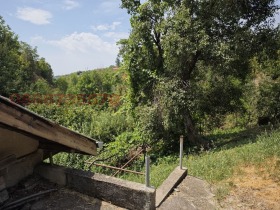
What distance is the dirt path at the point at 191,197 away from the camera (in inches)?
187

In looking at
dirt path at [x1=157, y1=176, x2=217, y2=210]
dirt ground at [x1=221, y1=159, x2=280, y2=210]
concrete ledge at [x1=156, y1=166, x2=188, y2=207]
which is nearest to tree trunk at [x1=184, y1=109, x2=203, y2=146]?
dirt ground at [x1=221, y1=159, x2=280, y2=210]

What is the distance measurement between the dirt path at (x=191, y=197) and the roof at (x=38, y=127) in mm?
2353

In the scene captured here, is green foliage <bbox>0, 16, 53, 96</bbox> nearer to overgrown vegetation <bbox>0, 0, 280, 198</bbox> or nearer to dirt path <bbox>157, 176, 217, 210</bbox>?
overgrown vegetation <bbox>0, 0, 280, 198</bbox>

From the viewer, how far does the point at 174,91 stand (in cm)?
1034

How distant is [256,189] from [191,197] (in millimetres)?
1356

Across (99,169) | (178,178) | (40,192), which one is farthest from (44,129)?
(99,169)

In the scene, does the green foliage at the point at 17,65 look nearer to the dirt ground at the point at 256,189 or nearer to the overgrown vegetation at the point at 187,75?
the overgrown vegetation at the point at 187,75

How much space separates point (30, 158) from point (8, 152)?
1.36 ft

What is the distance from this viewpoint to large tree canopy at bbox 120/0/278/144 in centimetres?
955

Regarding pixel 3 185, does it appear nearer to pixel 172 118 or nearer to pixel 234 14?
pixel 172 118

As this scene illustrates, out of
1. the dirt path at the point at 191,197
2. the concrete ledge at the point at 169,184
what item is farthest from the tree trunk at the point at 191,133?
the dirt path at the point at 191,197

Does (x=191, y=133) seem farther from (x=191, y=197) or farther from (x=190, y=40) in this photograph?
(x=191, y=197)

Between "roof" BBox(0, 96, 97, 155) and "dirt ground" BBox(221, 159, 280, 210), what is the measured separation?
3.09m

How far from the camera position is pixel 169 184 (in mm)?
5410
